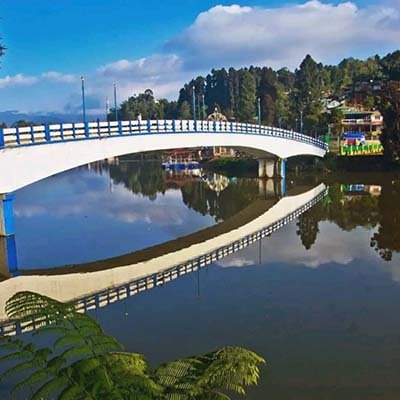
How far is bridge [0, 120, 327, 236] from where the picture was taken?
61.6ft

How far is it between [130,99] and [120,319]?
422ft

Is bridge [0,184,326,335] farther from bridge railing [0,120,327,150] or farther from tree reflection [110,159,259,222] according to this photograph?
bridge railing [0,120,327,150]

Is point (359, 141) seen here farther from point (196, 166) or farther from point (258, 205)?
point (258, 205)

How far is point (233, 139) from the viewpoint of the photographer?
1351 inches

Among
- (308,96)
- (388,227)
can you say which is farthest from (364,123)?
(388,227)

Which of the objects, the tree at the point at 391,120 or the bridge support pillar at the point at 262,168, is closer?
the tree at the point at 391,120

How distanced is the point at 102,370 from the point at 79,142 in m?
18.1

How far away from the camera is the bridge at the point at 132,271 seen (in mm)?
12023

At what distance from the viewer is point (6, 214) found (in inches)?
761

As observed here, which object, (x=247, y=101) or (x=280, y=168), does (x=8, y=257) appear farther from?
(x=247, y=101)

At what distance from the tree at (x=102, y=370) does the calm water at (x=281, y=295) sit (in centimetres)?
242

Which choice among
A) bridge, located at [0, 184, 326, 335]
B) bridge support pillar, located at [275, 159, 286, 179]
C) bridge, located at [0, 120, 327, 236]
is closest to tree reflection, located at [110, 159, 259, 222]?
bridge support pillar, located at [275, 159, 286, 179]

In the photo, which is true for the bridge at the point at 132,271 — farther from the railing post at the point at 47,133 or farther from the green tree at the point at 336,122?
the green tree at the point at 336,122

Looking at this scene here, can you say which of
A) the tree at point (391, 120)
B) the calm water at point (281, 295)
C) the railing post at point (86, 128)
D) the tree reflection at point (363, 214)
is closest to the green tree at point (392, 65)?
the tree at point (391, 120)
